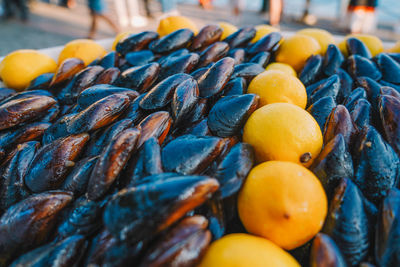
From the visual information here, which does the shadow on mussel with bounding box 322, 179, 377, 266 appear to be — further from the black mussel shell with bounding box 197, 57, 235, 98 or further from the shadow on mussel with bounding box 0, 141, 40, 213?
the shadow on mussel with bounding box 0, 141, 40, 213

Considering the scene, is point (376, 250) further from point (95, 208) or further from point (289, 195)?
point (95, 208)

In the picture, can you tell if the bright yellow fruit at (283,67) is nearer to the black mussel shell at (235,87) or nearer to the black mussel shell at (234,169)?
the black mussel shell at (235,87)

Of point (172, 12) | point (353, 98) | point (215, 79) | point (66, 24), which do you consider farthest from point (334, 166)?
point (66, 24)

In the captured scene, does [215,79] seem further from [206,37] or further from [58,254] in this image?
[58,254]

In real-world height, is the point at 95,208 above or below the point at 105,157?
below

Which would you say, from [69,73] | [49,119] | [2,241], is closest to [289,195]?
[2,241]

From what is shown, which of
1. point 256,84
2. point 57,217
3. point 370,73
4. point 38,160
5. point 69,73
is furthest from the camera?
point 69,73
